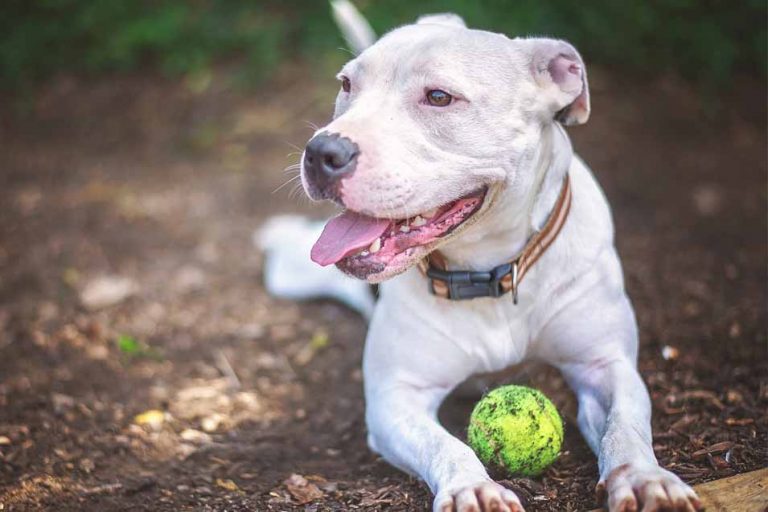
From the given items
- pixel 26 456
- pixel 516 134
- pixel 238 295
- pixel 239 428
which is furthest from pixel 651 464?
pixel 238 295

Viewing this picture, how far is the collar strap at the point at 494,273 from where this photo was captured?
306 centimetres

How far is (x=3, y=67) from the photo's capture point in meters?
8.18

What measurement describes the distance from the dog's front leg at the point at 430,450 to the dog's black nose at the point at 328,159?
2.76 ft

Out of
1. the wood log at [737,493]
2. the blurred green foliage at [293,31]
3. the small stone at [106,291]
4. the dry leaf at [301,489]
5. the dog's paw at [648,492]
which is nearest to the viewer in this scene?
the dog's paw at [648,492]

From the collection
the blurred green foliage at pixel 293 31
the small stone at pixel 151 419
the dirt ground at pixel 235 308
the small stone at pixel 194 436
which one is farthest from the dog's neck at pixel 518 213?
the blurred green foliage at pixel 293 31

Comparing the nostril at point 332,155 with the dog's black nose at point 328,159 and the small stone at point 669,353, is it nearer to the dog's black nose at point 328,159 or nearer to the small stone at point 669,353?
the dog's black nose at point 328,159

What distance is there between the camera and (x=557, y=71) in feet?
9.71

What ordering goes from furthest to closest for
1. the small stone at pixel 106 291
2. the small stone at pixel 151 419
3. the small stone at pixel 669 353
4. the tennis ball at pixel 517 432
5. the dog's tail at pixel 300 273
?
1. the small stone at pixel 106 291
2. the dog's tail at pixel 300 273
3. the small stone at pixel 669 353
4. the small stone at pixel 151 419
5. the tennis ball at pixel 517 432

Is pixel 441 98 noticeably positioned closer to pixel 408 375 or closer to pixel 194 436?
pixel 408 375

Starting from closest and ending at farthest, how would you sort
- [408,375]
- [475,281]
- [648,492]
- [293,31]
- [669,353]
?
[648,492]
[475,281]
[408,375]
[669,353]
[293,31]

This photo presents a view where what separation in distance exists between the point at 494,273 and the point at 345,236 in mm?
576

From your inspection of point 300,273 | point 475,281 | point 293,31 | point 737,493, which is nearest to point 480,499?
point 737,493

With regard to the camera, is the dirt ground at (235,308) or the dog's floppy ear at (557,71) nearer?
the dog's floppy ear at (557,71)

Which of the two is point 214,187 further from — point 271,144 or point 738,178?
point 738,178
